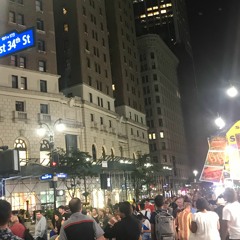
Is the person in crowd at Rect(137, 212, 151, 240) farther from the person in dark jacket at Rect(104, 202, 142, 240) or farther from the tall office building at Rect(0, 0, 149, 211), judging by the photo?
the tall office building at Rect(0, 0, 149, 211)

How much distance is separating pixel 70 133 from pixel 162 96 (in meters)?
61.7

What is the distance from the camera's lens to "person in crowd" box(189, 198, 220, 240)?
797 cm

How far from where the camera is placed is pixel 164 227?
28.0 ft

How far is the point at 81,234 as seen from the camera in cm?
610

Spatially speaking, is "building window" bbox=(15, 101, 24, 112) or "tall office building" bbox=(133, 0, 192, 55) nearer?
"building window" bbox=(15, 101, 24, 112)

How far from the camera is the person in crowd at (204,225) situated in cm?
797

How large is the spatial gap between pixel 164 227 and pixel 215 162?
8733mm

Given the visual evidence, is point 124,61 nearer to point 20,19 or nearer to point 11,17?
point 20,19

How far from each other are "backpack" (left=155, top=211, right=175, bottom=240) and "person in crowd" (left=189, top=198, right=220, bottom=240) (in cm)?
58

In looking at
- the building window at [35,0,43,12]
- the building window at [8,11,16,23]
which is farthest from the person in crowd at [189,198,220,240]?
the building window at [35,0,43,12]

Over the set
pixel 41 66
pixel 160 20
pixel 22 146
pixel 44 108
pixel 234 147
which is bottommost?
pixel 234 147

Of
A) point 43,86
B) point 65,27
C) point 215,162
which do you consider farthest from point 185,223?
point 65,27

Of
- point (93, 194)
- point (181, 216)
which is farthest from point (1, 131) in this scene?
point (181, 216)

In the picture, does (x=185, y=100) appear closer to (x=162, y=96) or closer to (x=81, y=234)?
(x=162, y=96)
